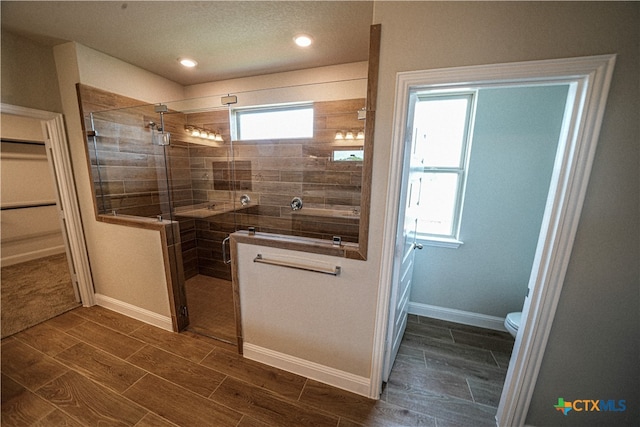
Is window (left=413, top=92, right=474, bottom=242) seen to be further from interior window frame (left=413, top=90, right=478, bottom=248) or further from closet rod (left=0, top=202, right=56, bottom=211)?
closet rod (left=0, top=202, right=56, bottom=211)

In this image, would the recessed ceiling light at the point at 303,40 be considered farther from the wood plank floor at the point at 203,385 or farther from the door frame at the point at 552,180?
the wood plank floor at the point at 203,385

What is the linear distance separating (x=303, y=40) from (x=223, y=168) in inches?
71.3

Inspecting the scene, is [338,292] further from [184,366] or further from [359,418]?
[184,366]

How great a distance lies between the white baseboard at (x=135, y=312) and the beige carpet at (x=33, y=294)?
13.2 inches

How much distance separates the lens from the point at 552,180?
1.15m

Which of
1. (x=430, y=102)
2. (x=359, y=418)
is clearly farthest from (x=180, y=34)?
(x=359, y=418)

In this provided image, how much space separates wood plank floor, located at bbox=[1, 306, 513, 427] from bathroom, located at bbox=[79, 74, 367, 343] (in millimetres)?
426

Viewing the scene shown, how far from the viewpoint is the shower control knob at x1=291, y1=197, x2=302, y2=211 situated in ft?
8.70

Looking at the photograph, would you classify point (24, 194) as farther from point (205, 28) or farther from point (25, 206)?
point (205, 28)

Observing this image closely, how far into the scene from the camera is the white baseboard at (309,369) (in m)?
1.58

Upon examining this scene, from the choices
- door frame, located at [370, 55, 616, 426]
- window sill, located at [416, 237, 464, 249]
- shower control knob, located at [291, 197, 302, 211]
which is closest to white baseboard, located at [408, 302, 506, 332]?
window sill, located at [416, 237, 464, 249]

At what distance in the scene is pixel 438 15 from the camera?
41.6 inches

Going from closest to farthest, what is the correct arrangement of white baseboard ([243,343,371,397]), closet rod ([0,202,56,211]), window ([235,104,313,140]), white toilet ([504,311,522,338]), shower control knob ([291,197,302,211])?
white baseboard ([243,343,371,397]), white toilet ([504,311,522,338]), window ([235,104,313,140]), shower control knob ([291,197,302,211]), closet rod ([0,202,56,211])

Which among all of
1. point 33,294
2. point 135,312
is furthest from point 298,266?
point 33,294
